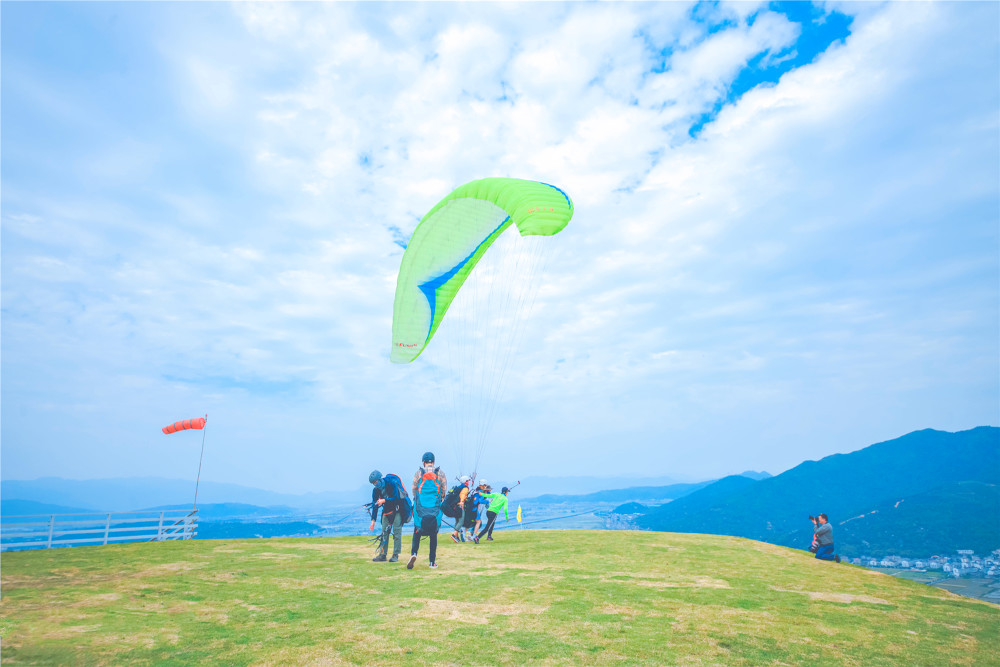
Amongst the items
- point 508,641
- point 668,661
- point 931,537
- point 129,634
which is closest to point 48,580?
point 129,634

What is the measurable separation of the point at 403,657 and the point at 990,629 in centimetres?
918

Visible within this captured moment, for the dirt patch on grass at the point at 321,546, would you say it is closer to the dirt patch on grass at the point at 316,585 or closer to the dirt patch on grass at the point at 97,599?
the dirt patch on grass at the point at 316,585

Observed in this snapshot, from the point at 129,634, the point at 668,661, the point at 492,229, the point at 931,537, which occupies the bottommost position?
the point at 931,537

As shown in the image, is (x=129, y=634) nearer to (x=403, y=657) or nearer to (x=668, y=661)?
(x=403, y=657)

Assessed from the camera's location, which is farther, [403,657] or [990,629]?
[990,629]

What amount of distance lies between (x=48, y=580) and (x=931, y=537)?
220 metres

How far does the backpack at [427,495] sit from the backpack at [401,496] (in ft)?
4.61

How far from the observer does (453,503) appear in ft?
56.0

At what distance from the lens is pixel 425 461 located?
38.9 ft

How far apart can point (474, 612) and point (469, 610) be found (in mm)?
142

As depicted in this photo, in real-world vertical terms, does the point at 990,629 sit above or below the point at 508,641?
below

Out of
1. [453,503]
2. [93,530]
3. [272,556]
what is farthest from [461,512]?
[93,530]

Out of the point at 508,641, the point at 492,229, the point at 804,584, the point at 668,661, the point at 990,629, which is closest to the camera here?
the point at 668,661

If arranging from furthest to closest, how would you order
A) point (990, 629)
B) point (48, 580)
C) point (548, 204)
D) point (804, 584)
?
point (548, 204) → point (804, 584) → point (48, 580) → point (990, 629)
